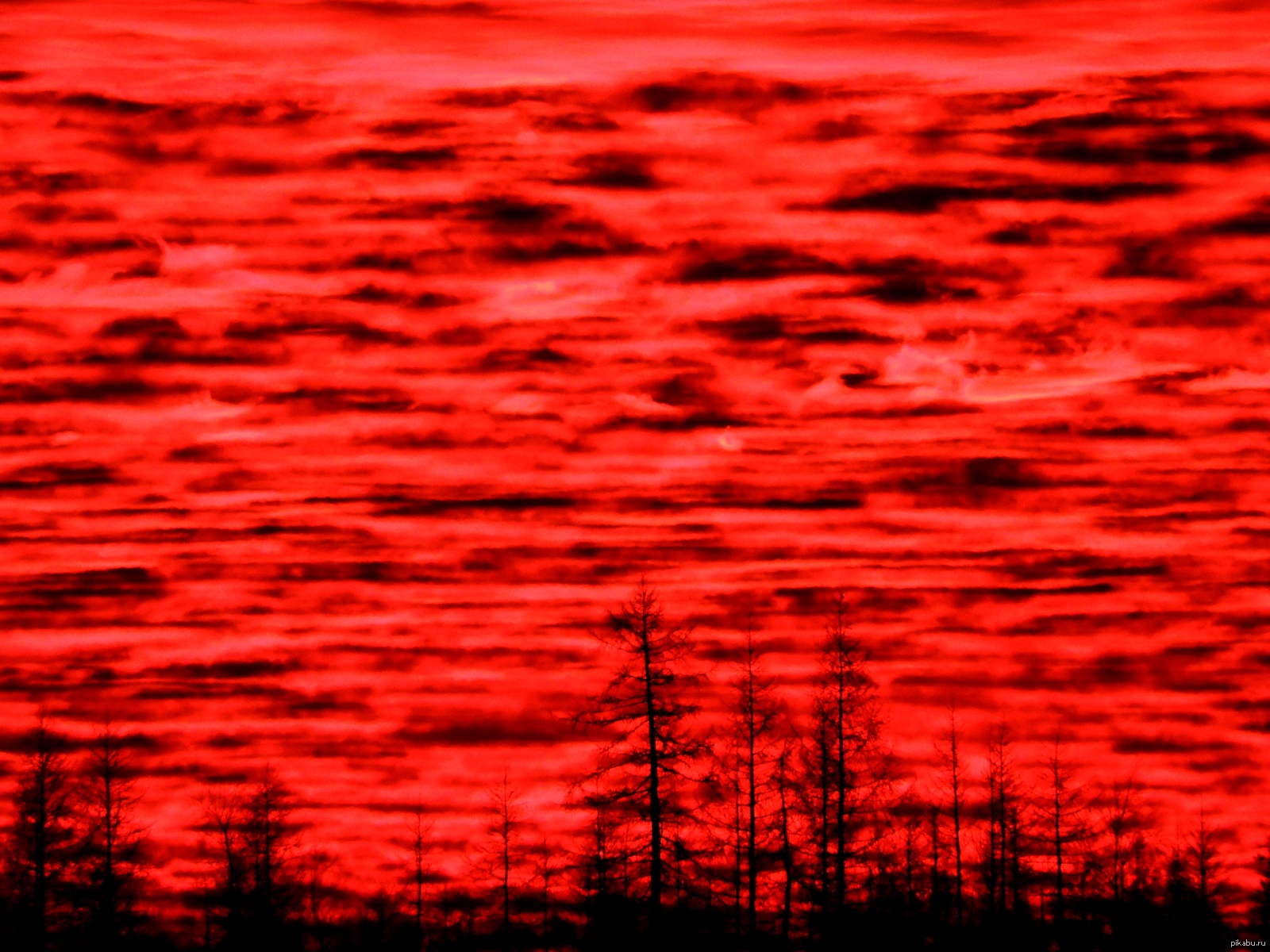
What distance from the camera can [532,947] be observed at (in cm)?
5741

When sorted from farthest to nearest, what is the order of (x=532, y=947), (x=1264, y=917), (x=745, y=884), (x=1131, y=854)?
(x=532, y=947)
(x=1131, y=854)
(x=1264, y=917)
(x=745, y=884)

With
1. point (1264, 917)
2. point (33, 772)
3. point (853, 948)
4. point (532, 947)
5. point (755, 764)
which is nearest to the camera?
point (853, 948)

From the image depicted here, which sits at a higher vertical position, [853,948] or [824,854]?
[824,854]

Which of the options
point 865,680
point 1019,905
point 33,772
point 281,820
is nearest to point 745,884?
point 865,680

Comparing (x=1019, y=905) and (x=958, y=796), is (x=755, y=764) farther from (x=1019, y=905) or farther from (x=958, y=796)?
(x=1019, y=905)

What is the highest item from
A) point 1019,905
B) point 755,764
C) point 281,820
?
point 755,764

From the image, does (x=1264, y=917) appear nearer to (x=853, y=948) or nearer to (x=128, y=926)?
(x=853, y=948)

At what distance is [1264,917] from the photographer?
4753cm

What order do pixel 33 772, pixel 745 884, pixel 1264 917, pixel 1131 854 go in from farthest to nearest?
pixel 1131 854 → pixel 1264 917 → pixel 33 772 → pixel 745 884

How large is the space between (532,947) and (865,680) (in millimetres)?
30537

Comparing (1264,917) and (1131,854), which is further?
(1131,854)

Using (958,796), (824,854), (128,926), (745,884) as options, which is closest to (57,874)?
(128,926)

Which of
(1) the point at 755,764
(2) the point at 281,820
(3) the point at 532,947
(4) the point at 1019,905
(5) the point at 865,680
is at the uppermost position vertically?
(5) the point at 865,680

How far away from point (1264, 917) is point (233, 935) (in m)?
39.4
